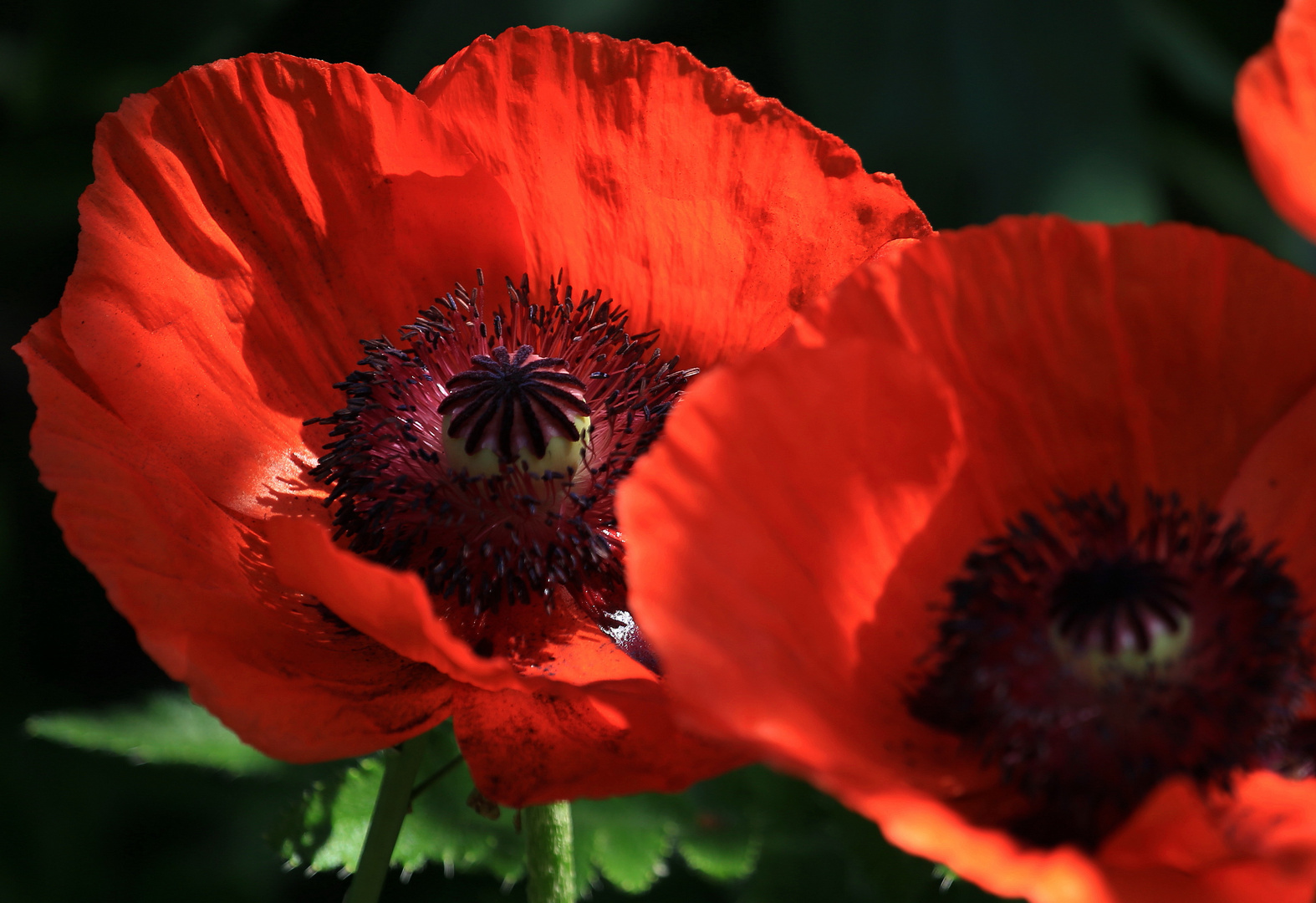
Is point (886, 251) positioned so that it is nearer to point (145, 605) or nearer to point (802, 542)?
point (802, 542)

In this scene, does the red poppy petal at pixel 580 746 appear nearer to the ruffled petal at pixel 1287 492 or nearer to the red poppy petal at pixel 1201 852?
the red poppy petal at pixel 1201 852

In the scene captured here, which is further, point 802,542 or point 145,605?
point 145,605

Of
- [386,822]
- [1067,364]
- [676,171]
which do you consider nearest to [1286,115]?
[1067,364]

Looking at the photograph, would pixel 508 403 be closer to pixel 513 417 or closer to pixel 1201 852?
pixel 513 417

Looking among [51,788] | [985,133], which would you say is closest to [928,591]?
[985,133]

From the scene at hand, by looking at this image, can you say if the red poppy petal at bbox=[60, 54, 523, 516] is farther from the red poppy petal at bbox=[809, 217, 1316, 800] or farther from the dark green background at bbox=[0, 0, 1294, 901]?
the dark green background at bbox=[0, 0, 1294, 901]

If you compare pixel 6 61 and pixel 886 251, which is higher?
pixel 6 61

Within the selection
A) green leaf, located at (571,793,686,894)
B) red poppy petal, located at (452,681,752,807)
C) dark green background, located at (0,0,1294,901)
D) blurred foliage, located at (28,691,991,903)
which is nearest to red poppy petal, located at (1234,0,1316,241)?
red poppy petal, located at (452,681,752,807)
